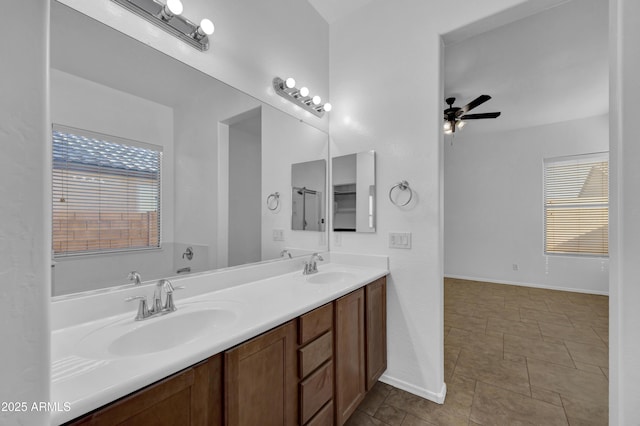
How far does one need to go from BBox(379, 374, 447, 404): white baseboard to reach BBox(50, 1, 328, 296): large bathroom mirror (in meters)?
1.25

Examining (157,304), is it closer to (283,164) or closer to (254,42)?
(283,164)

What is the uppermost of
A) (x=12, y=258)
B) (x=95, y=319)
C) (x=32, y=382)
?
(x=12, y=258)

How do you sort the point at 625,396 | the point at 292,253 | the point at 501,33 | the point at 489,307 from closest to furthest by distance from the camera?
the point at 625,396
the point at 292,253
the point at 501,33
the point at 489,307

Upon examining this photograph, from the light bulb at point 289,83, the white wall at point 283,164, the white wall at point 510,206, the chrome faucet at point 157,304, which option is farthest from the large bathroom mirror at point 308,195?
the white wall at point 510,206

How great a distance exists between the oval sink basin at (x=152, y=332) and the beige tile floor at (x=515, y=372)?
1.14 metres

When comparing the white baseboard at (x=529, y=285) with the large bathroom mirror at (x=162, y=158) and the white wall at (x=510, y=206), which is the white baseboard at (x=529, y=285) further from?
the large bathroom mirror at (x=162, y=158)

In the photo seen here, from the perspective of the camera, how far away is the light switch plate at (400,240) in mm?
1876

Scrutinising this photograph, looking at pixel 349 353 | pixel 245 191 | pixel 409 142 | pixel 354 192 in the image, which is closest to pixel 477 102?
pixel 409 142

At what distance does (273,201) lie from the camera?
184cm

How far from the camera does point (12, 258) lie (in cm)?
36

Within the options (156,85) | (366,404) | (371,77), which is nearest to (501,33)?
(371,77)

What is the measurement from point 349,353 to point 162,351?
1037 millimetres

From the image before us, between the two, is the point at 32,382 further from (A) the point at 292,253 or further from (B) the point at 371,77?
(B) the point at 371,77

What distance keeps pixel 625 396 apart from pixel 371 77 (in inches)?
88.7
